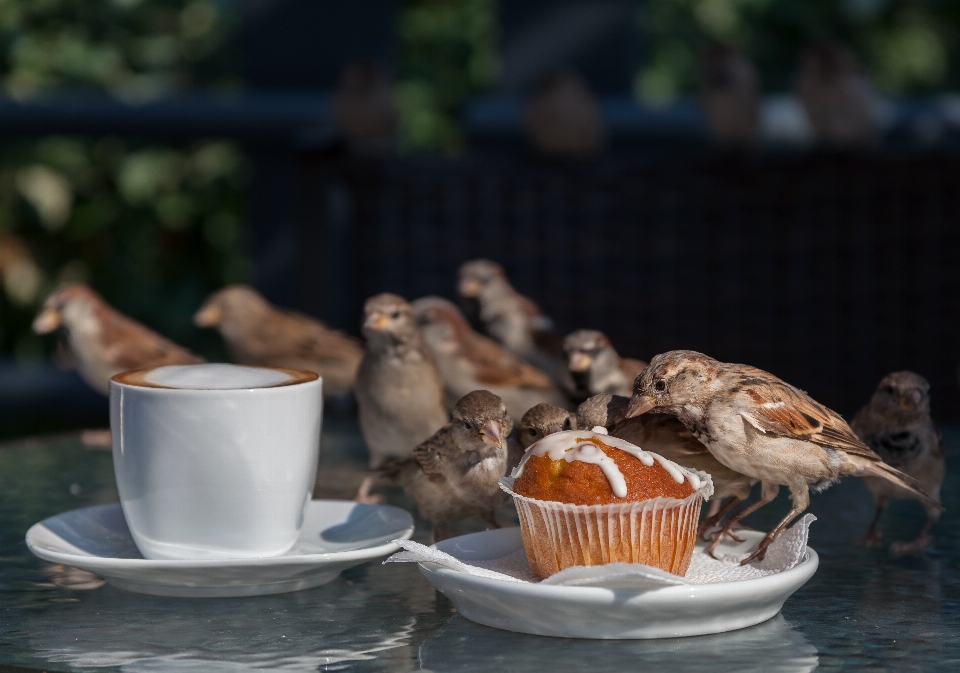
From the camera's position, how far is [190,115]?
3717 mm

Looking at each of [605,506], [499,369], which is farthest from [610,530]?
[499,369]

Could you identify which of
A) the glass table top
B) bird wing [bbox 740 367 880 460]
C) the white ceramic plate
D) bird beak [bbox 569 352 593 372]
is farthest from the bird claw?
bird beak [bbox 569 352 593 372]

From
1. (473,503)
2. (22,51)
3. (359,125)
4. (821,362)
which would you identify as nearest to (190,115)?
(359,125)

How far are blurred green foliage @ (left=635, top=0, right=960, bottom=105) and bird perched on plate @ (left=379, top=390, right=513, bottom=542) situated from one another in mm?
6813

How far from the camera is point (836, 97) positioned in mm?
4145

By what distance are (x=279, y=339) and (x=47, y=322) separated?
47cm

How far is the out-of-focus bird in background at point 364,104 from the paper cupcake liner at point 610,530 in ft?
8.85

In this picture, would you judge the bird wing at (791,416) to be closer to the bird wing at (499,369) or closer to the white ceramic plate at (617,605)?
the white ceramic plate at (617,605)

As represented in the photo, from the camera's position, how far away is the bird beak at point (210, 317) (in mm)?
2766

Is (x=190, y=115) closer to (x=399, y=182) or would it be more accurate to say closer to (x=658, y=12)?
(x=399, y=182)

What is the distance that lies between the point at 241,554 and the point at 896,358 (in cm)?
242

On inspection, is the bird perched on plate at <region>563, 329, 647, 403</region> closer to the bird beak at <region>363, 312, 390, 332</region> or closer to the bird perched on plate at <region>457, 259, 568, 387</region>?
the bird beak at <region>363, 312, 390, 332</region>

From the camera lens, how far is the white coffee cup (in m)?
1.11

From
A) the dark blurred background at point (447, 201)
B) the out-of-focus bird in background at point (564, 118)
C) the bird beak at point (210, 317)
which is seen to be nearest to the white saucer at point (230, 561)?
the bird beak at point (210, 317)
